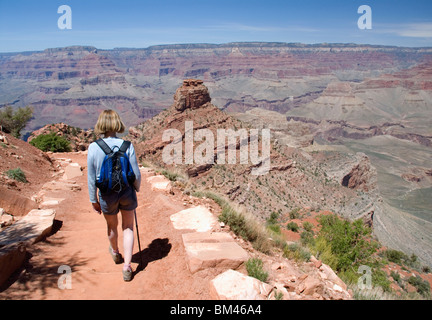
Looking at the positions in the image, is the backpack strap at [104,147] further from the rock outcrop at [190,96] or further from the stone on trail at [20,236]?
the rock outcrop at [190,96]

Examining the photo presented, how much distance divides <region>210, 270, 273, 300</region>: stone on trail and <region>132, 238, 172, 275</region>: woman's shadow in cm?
154

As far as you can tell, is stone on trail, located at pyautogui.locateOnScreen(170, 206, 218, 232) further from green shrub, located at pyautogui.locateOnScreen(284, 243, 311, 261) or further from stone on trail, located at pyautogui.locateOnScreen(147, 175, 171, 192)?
stone on trail, located at pyautogui.locateOnScreen(147, 175, 171, 192)

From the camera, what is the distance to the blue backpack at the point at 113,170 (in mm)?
4156

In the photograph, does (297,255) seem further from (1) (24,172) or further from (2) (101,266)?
(1) (24,172)

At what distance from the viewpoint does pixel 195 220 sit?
6.21 meters

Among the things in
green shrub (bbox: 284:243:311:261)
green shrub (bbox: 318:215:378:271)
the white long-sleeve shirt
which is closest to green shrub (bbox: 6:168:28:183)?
the white long-sleeve shirt

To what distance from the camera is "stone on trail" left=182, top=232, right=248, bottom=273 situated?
4340 millimetres

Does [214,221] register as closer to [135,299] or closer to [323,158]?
[135,299]

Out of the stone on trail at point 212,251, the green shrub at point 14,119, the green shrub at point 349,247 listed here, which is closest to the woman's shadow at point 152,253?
the stone on trail at point 212,251

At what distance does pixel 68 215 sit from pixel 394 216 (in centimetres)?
4790

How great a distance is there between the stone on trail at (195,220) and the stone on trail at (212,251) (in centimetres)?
36

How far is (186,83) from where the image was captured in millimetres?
40031
